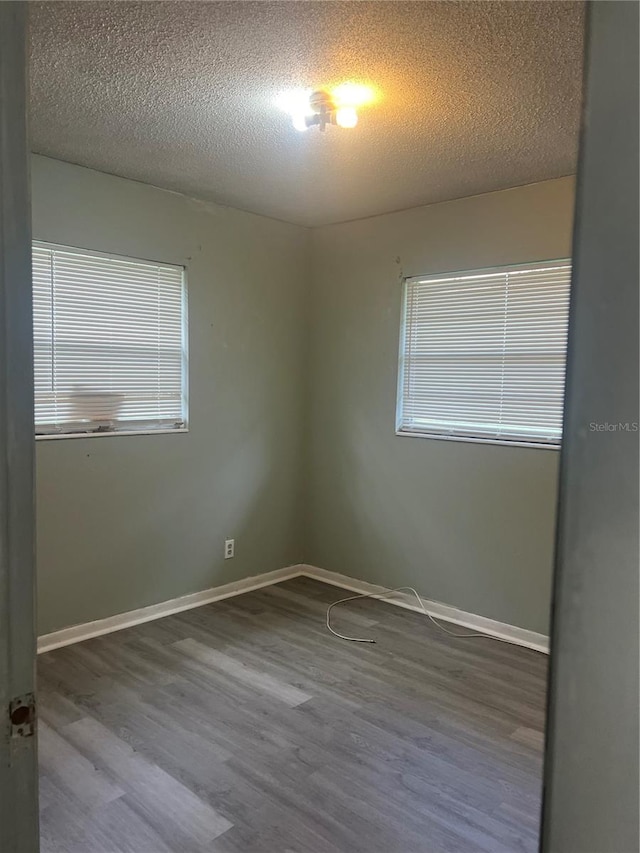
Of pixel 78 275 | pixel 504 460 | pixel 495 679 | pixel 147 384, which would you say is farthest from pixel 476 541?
pixel 78 275

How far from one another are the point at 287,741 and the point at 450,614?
158 cm

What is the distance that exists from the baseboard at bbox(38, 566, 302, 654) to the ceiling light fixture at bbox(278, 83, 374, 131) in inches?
108

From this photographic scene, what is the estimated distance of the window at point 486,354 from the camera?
3236mm

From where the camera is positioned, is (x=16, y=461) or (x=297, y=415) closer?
(x=16, y=461)

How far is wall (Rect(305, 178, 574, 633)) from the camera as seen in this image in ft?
10.8

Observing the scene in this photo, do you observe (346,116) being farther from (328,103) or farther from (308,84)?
(308,84)

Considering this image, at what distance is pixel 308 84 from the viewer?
2.13m

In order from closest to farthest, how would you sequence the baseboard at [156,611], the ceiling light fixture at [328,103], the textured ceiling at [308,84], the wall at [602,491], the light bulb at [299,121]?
the wall at [602,491], the textured ceiling at [308,84], the ceiling light fixture at [328,103], the light bulb at [299,121], the baseboard at [156,611]

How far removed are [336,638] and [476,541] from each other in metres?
0.99

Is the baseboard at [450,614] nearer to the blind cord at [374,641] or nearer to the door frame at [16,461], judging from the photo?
the blind cord at [374,641]

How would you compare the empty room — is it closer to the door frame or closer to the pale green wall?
the pale green wall

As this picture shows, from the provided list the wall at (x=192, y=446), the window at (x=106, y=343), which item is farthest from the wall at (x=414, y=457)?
the window at (x=106, y=343)

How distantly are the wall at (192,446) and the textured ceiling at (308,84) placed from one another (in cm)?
28

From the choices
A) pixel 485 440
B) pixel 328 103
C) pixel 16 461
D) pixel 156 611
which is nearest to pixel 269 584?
pixel 156 611
